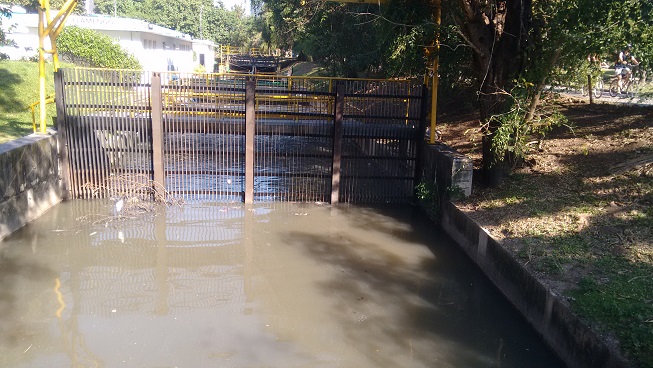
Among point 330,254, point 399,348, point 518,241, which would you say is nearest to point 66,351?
point 399,348

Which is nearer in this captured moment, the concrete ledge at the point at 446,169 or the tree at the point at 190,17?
the concrete ledge at the point at 446,169

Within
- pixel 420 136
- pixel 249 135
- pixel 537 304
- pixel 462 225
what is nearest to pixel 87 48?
pixel 249 135

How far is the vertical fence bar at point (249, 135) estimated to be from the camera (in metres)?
10.9

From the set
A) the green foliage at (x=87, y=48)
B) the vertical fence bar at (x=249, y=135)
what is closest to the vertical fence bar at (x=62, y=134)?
the vertical fence bar at (x=249, y=135)

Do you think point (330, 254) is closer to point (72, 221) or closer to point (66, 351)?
Answer: point (66, 351)

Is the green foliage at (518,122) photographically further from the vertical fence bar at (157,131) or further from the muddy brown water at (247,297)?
the vertical fence bar at (157,131)

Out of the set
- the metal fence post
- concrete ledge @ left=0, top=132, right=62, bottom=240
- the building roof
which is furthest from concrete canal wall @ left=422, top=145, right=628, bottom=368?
the building roof

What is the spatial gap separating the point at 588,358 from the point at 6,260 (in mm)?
7809

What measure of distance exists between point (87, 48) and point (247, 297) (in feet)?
82.2

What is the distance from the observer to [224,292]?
7.33 metres

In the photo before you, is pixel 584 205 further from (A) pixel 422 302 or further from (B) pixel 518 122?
(A) pixel 422 302

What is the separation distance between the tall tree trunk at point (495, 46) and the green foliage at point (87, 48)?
76.0 ft

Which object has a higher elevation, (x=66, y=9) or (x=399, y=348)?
(x=66, y=9)

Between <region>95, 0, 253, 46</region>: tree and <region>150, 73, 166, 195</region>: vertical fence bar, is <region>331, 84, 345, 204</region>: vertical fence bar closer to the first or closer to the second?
<region>150, 73, 166, 195</region>: vertical fence bar
